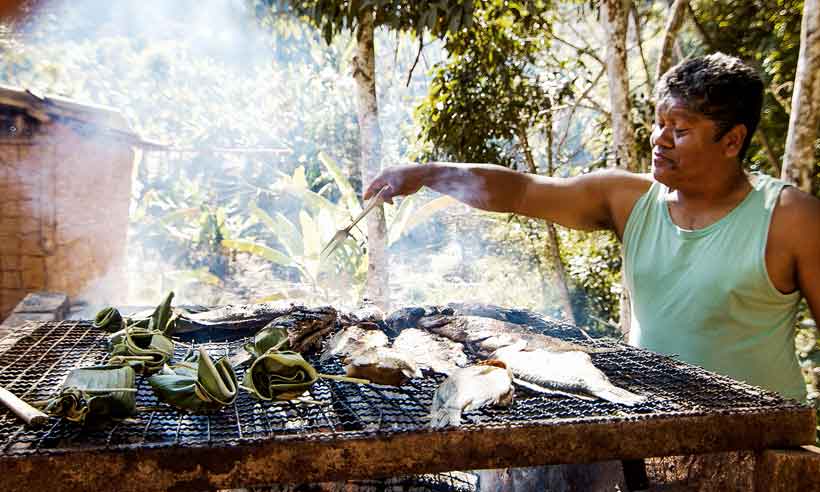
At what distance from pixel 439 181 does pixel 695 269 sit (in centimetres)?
143

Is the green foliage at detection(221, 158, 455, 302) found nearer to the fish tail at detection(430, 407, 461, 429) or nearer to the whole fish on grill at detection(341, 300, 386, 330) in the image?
the whole fish on grill at detection(341, 300, 386, 330)

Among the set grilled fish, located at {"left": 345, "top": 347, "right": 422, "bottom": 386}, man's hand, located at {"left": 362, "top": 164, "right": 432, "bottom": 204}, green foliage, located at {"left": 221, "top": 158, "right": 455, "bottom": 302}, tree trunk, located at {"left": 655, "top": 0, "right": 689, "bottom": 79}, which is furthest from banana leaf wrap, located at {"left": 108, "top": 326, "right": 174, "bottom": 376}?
green foliage, located at {"left": 221, "top": 158, "right": 455, "bottom": 302}

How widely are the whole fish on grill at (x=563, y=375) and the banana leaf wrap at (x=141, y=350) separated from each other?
132 cm

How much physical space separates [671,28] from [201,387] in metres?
5.67

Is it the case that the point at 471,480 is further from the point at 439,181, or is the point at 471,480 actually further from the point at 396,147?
the point at 396,147

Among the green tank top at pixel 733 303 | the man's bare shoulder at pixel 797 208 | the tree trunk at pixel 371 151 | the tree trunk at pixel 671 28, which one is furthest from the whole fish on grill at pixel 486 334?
the tree trunk at pixel 371 151

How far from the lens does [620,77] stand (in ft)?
18.7

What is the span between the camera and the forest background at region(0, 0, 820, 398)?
254 inches

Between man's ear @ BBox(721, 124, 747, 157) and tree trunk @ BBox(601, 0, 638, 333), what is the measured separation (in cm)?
303

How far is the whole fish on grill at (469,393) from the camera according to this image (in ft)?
5.71

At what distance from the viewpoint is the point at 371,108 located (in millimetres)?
7641

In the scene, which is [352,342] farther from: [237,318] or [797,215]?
[797,215]

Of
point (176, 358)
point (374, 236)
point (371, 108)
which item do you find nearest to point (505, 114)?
point (371, 108)

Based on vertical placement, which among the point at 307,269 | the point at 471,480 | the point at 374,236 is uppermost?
the point at 374,236
